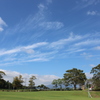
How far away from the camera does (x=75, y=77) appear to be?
8938 cm

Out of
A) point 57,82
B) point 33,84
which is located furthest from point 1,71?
point 57,82

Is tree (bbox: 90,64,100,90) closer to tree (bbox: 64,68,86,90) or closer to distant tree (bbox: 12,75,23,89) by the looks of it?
tree (bbox: 64,68,86,90)

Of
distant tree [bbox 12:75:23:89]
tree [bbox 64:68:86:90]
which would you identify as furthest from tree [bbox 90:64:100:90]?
distant tree [bbox 12:75:23:89]

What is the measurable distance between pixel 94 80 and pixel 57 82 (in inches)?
1375

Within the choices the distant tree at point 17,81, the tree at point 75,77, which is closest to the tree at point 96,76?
the tree at point 75,77

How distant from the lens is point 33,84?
95.8m

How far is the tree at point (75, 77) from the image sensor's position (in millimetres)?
89062

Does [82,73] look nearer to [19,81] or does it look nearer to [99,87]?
[99,87]

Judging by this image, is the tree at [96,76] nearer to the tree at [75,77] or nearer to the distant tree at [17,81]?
the tree at [75,77]

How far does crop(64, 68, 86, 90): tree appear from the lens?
8906 centimetres

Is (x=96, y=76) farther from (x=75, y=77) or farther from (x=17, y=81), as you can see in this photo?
(x=17, y=81)

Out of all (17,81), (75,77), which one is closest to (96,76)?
(75,77)

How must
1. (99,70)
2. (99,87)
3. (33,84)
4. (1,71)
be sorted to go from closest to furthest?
(99,87) < (99,70) < (1,71) < (33,84)

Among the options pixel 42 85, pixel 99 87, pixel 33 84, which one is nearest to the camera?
pixel 99 87
